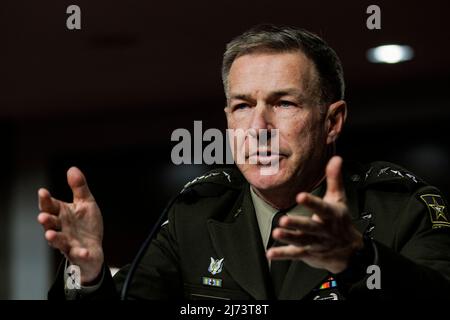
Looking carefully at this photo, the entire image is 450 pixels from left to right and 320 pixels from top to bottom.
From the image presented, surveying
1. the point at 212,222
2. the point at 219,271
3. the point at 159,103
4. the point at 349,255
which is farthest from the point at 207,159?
the point at 159,103

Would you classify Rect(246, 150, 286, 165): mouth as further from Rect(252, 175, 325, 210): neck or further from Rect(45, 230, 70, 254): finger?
Rect(45, 230, 70, 254): finger

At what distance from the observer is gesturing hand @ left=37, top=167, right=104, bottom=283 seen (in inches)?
37.4

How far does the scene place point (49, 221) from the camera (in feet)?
3.09

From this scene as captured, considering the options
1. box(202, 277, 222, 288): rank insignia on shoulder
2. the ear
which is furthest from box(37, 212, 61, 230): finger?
the ear

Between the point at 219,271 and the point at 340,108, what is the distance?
383 mm

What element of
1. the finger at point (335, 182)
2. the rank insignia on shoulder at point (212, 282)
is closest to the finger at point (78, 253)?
the rank insignia on shoulder at point (212, 282)

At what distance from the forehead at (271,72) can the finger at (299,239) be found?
425 mm

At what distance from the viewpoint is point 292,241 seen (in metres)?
0.77

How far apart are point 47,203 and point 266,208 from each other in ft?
1.45

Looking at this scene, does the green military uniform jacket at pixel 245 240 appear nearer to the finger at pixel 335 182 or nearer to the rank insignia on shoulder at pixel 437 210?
the rank insignia on shoulder at pixel 437 210

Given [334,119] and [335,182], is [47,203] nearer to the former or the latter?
[335,182]

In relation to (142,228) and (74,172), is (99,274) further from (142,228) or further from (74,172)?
(142,228)

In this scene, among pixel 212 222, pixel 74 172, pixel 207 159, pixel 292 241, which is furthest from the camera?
pixel 207 159

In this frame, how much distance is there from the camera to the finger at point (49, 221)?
3.04 feet
